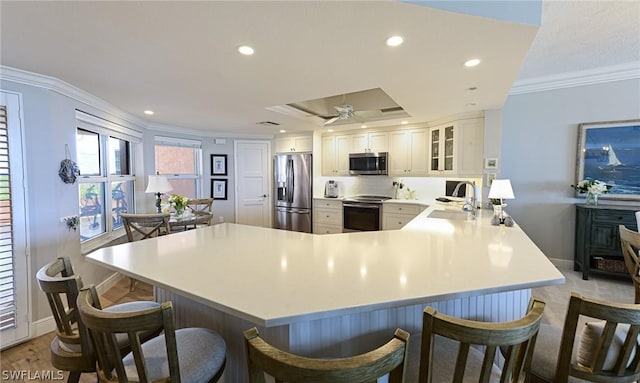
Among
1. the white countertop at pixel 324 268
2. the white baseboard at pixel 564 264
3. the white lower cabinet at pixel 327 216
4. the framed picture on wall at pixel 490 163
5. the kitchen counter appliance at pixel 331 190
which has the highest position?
the framed picture on wall at pixel 490 163

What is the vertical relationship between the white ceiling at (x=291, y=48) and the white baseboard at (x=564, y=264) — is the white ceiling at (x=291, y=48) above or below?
above

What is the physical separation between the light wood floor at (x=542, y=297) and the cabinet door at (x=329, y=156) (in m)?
3.67

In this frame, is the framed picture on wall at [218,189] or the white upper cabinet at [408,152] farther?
the framed picture on wall at [218,189]

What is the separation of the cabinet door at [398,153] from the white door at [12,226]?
4.79 meters

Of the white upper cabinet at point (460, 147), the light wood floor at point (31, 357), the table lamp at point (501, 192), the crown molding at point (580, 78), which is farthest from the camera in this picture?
the white upper cabinet at point (460, 147)

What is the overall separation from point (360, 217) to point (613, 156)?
3510 millimetres

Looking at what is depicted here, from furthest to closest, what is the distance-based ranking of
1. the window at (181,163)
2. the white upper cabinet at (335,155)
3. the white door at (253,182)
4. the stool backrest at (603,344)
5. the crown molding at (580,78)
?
the white door at (253,182) < the white upper cabinet at (335,155) < the window at (181,163) < the crown molding at (580,78) < the stool backrest at (603,344)

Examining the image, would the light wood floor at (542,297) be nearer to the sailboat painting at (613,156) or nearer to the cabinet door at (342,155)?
the sailboat painting at (613,156)

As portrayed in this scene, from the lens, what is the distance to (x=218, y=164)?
590 cm

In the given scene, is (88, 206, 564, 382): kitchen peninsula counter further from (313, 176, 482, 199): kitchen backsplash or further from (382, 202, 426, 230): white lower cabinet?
(313, 176, 482, 199): kitchen backsplash

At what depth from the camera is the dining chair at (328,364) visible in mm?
724

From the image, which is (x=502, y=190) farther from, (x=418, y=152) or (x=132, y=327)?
(x=132, y=327)

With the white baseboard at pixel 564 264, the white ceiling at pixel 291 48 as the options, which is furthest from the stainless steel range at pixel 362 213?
the white baseboard at pixel 564 264

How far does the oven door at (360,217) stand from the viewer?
510 centimetres
